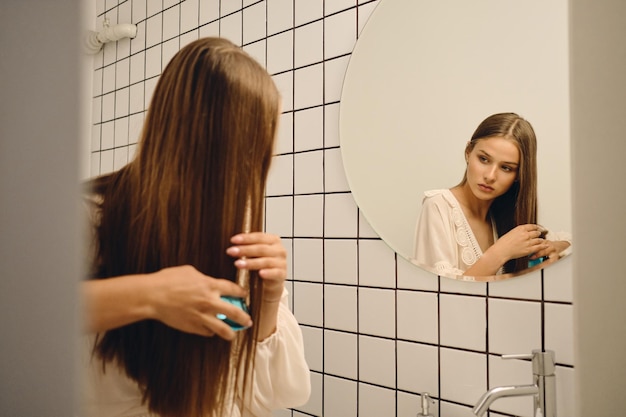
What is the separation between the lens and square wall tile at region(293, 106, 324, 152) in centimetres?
81

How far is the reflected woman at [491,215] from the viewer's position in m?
0.63

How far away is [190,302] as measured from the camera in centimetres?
38

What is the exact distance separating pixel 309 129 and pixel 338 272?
250mm

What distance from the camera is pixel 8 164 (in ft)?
0.18

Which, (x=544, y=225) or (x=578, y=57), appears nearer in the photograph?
(x=578, y=57)

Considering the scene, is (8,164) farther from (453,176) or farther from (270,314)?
(453,176)

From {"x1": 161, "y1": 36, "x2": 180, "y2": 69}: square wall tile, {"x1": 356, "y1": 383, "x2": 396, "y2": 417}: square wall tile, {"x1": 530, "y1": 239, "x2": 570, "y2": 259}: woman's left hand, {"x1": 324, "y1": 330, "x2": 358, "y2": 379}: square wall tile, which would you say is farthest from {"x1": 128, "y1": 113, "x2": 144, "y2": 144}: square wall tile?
{"x1": 530, "y1": 239, "x2": 570, "y2": 259}: woman's left hand

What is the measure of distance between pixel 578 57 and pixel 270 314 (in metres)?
0.40

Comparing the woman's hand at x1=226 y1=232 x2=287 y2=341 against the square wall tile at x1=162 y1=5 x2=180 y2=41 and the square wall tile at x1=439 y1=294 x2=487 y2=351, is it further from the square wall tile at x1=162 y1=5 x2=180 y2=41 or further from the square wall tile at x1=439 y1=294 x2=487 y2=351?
the square wall tile at x1=162 y1=5 x2=180 y2=41

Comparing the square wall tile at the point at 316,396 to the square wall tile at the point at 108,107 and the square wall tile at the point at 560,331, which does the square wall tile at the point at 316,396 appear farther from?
the square wall tile at the point at 108,107

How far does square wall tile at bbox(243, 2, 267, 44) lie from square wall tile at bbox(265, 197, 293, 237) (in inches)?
11.9

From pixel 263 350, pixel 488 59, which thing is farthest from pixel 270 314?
pixel 488 59

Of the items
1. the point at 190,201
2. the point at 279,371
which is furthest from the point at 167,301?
the point at 279,371

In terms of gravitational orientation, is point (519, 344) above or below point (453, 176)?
below
